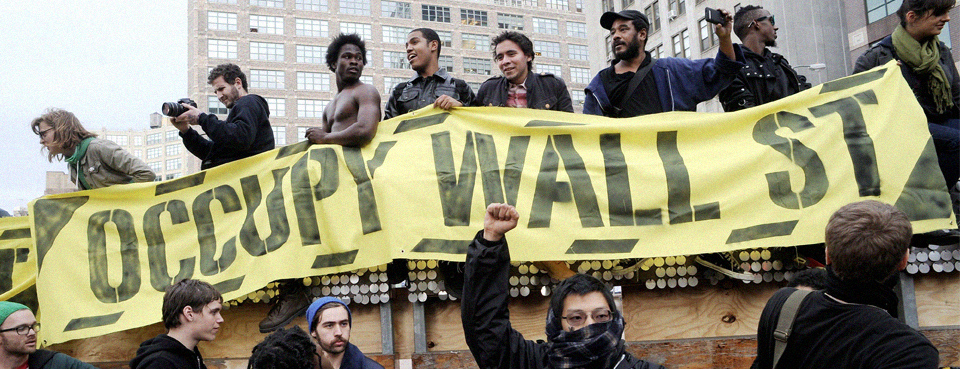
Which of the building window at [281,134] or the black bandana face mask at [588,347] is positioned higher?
the building window at [281,134]

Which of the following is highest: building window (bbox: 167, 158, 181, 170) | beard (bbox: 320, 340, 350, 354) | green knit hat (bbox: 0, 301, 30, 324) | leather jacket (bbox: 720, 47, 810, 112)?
building window (bbox: 167, 158, 181, 170)

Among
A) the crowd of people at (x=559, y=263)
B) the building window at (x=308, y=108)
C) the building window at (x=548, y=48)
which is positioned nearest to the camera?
the crowd of people at (x=559, y=263)

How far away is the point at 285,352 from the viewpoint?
371cm

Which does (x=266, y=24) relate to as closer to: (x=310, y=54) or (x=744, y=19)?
(x=310, y=54)

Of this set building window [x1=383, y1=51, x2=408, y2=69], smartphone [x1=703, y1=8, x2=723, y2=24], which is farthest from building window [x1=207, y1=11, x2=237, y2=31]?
smartphone [x1=703, y1=8, x2=723, y2=24]

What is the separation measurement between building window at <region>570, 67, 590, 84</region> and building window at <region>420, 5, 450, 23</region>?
1430cm

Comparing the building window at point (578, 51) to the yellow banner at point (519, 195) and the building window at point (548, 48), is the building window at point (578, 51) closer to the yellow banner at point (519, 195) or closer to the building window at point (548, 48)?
the building window at point (548, 48)

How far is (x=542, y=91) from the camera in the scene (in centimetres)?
602

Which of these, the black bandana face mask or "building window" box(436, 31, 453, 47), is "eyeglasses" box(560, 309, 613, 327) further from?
"building window" box(436, 31, 453, 47)

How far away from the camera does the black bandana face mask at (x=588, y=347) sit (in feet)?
9.77

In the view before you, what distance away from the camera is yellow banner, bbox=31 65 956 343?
4.63 meters

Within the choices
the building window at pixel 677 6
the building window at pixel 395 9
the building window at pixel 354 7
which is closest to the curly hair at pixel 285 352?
the building window at pixel 677 6

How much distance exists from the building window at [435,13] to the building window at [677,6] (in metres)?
35.2

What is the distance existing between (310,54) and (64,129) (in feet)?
213
